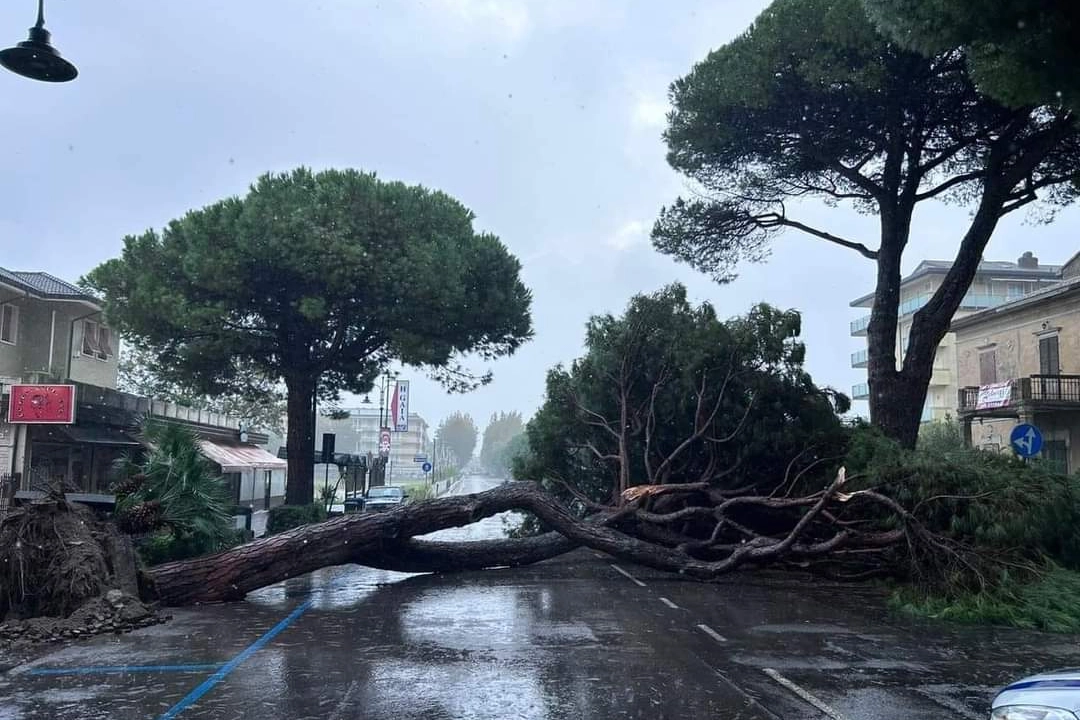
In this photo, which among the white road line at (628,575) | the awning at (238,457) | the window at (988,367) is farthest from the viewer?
the window at (988,367)

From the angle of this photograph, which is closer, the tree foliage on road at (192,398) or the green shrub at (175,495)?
the green shrub at (175,495)

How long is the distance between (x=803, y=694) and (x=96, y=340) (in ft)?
102

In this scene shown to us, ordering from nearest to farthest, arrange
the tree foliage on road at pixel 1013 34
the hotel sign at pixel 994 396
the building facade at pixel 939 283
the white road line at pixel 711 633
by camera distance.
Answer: the tree foliage on road at pixel 1013 34 < the white road line at pixel 711 633 < the hotel sign at pixel 994 396 < the building facade at pixel 939 283

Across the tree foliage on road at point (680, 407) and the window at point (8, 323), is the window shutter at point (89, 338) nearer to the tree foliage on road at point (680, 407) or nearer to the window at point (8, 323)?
the window at point (8, 323)

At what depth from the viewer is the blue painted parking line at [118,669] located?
916 cm

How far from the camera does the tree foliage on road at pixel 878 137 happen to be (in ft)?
64.7

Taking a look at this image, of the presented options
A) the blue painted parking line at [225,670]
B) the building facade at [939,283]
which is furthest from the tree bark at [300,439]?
the building facade at [939,283]

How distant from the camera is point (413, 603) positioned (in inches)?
556

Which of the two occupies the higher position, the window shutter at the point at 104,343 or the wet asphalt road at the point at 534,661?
the window shutter at the point at 104,343

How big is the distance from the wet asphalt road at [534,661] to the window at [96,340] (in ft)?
68.0

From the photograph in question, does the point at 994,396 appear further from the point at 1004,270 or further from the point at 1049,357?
the point at 1004,270

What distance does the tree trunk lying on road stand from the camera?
14.3 meters

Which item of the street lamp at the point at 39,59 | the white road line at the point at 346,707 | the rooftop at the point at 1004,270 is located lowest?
the white road line at the point at 346,707

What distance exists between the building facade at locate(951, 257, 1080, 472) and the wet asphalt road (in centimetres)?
2131
